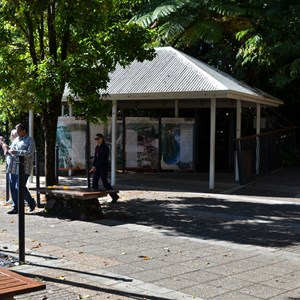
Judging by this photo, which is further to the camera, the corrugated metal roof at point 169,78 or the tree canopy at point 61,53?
the corrugated metal roof at point 169,78

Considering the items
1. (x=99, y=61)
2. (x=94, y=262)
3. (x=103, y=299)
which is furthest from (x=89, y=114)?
(x=103, y=299)

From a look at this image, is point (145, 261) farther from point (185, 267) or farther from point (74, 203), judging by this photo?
point (74, 203)

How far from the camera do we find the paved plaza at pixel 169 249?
5875 millimetres

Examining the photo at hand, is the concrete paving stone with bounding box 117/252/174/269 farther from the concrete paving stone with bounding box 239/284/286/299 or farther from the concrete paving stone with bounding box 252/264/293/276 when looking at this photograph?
the concrete paving stone with bounding box 239/284/286/299

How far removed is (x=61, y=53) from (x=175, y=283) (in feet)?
23.7

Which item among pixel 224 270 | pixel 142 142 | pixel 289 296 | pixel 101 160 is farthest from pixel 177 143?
pixel 289 296

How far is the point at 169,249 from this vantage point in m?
7.82

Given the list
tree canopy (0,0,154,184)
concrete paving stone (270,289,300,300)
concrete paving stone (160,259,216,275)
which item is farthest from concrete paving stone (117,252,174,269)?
tree canopy (0,0,154,184)

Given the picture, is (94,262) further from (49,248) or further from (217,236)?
(217,236)

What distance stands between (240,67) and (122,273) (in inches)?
603

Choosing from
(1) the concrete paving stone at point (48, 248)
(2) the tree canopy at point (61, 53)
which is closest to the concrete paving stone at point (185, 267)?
(1) the concrete paving stone at point (48, 248)

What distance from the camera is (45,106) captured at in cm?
1212

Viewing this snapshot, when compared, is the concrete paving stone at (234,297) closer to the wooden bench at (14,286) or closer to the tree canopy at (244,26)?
the wooden bench at (14,286)

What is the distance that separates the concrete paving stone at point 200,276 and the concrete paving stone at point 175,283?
0.33 ft
